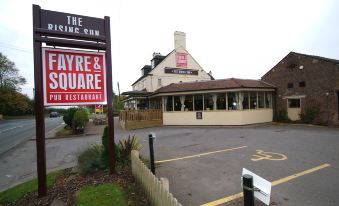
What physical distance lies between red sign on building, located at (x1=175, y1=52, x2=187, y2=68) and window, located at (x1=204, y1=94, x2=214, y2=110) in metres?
11.2

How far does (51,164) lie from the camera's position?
850 centimetres

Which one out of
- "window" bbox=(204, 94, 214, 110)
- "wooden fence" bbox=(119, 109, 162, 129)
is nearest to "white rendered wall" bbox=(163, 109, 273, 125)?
"window" bbox=(204, 94, 214, 110)

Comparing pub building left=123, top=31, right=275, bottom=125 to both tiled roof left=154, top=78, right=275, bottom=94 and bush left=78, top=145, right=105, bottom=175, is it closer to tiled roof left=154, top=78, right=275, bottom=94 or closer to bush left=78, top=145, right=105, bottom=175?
tiled roof left=154, top=78, right=275, bottom=94

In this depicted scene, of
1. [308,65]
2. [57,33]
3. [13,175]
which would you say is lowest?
[13,175]

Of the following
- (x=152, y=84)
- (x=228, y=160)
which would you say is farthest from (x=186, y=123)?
(x=228, y=160)

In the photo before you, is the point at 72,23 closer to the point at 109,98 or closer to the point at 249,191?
the point at 109,98

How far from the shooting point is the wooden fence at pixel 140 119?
781 inches

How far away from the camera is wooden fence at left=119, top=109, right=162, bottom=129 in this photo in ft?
65.1

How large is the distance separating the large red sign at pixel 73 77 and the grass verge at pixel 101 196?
202cm

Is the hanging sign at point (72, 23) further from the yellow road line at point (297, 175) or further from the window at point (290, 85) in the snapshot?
the window at point (290, 85)

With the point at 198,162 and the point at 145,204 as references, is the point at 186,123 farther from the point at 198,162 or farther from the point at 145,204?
the point at 145,204

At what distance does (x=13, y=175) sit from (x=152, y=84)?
69.9 feet

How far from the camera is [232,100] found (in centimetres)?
1880

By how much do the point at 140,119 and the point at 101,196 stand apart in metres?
15.8
